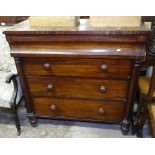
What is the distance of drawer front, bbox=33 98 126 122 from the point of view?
1.77 meters

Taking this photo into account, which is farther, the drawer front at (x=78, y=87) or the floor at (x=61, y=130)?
the floor at (x=61, y=130)

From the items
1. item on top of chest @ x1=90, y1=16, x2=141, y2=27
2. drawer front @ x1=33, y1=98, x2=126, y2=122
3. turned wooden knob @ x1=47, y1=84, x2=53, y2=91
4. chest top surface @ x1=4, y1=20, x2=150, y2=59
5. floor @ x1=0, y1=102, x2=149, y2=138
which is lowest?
floor @ x1=0, y1=102, x2=149, y2=138

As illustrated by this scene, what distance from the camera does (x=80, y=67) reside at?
1588 millimetres

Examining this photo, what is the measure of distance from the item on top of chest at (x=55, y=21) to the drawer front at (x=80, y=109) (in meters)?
0.70

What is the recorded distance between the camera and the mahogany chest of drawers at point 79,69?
1436mm

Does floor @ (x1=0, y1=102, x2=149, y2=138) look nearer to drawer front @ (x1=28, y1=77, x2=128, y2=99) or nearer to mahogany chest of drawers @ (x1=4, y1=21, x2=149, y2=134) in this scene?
mahogany chest of drawers @ (x1=4, y1=21, x2=149, y2=134)

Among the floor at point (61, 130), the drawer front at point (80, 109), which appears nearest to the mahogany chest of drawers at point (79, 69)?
the drawer front at point (80, 109)

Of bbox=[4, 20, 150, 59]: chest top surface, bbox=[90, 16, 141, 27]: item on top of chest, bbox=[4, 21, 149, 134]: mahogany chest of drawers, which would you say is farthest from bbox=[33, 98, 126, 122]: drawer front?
bbox=[90, 16, 141, 27]: item on top of chest

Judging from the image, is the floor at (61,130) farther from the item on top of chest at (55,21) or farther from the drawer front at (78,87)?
the item on top of chest at (55,21)

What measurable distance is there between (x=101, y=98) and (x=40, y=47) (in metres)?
0.70

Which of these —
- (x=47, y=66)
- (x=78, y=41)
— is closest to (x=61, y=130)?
(x=47, y=66)

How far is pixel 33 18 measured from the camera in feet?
4.97

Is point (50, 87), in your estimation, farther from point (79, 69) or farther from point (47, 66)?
point (79, 69)

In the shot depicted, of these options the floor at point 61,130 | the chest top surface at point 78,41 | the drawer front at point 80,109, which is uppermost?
the chest top surface at point 78,41
